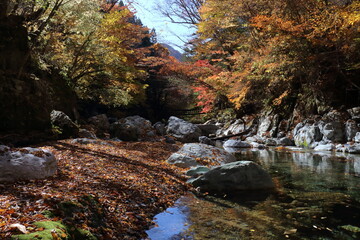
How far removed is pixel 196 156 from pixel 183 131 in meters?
8.13

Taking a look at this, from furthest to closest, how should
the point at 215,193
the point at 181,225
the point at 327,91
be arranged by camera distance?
1. the point at 327,91
2. the point at 215,193
3. the point at 181,225

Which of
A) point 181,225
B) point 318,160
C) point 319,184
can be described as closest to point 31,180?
point 181,225

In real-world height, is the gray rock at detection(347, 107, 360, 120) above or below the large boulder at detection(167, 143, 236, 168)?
above

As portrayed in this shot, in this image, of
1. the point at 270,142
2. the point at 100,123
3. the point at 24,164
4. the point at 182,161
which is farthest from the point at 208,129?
the point at 24,164

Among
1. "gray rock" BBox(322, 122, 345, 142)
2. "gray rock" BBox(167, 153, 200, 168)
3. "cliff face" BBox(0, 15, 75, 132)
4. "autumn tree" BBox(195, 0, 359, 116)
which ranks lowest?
"gray rock" BBox(167, 153, 200, 168)

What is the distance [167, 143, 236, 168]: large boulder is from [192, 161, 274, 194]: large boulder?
69.6 inches

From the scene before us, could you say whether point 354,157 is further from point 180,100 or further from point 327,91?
point 180,100

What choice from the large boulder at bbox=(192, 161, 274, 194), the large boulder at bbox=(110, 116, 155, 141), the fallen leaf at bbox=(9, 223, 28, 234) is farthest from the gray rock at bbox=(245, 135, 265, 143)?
the fallen leaf at bbox=(9, 223, 28, 234)

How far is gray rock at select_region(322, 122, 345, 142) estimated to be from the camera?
39.0 ft

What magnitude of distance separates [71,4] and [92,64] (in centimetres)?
385

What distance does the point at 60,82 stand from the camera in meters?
11.0

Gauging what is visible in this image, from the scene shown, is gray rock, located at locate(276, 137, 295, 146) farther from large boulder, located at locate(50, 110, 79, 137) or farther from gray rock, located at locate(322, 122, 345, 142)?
large boulder, located at locate(50, 110, 79, 137)

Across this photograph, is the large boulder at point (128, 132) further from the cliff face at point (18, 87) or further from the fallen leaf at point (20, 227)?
the fallen leaf at point (20, 227)

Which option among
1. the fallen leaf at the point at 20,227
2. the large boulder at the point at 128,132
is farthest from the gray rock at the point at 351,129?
the fallen leaf at the point at 20,227
